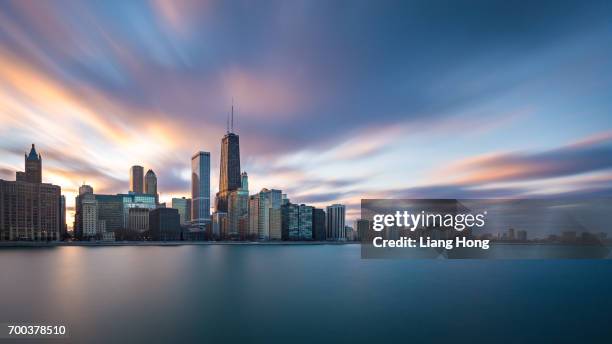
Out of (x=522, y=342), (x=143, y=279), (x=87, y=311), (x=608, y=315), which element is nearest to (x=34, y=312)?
(x=87, y=311)

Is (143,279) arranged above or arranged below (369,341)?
below

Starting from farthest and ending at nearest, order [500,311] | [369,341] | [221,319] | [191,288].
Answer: [191,288] < [500,311] < [221,319] < [369,341]

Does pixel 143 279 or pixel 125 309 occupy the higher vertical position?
pixel 125 309

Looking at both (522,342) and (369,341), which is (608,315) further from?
(369,341)

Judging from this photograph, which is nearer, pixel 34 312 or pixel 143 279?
pixel 34 312

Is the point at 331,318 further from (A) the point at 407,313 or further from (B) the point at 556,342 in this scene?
(B) the point at 556,342

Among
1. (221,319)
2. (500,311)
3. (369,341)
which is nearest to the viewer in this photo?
(369,341)

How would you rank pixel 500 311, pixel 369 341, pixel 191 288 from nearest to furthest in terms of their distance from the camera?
pixel 369 341
pixel 500 311
pixel 191 288

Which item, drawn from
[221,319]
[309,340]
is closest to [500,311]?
[309,340]

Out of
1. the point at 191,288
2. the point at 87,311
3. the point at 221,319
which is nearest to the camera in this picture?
the point at 221,319
